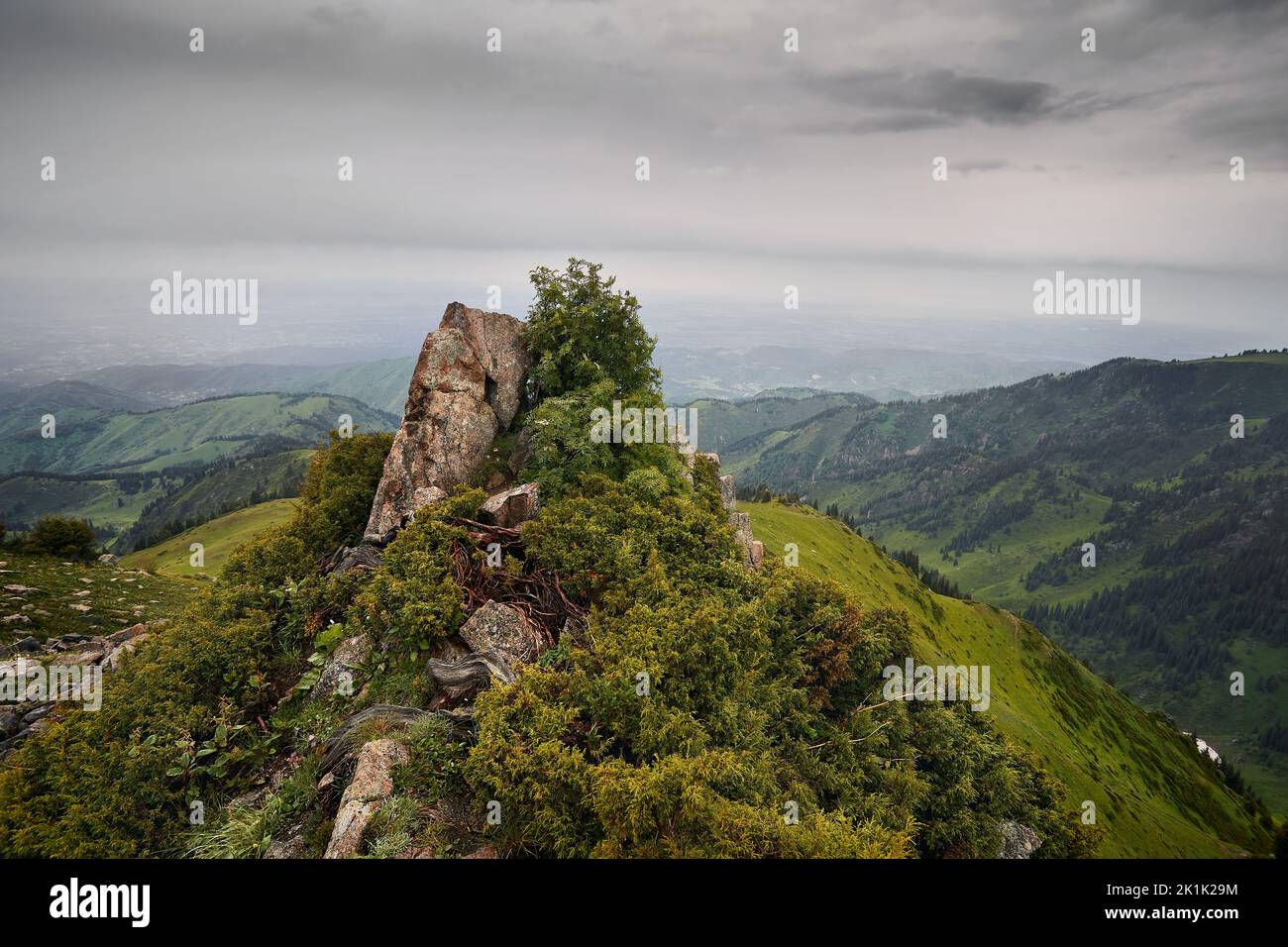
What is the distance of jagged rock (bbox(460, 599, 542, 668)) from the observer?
19.0m

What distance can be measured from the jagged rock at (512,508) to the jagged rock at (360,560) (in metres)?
4.90

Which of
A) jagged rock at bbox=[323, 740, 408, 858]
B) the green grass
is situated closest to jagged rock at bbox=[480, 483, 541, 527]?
jagged rock at bbox=[323, 740, 408, 858]

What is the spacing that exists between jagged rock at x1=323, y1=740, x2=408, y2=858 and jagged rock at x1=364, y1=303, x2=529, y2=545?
501 inches

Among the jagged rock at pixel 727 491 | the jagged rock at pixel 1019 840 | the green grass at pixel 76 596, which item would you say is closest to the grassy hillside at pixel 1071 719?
the jagged rock at pixel 727 491

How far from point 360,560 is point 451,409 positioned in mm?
9857

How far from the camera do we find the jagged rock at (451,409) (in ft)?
91.3

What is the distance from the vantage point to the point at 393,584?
19.0 m

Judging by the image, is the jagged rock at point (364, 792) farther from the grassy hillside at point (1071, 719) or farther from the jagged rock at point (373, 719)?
the grassy hillside at point (1071, 719)

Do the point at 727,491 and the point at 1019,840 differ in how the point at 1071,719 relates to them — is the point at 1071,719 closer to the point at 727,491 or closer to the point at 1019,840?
the point at 1019,840

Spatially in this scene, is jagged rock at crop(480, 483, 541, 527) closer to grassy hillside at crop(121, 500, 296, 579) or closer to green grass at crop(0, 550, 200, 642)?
green grass at crop(0, 550, 200, 642)

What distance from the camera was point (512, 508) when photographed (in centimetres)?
2586

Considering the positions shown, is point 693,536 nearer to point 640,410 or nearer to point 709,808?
point 640,410

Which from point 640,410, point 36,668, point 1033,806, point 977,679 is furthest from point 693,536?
point 977,679

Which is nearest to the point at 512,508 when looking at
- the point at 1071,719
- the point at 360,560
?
the point at 360,560
